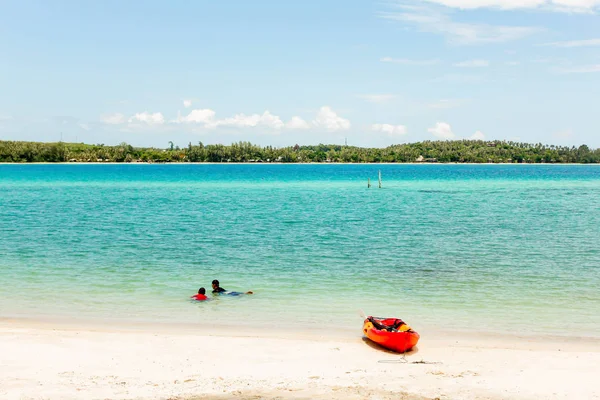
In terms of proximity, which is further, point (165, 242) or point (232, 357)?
point (165, 242)

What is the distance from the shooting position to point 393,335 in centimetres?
1703

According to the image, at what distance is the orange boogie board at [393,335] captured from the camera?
16.9 meters

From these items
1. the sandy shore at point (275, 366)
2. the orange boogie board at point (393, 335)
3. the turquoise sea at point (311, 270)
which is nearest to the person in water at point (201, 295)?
the turquoise sea at point (311, 270)

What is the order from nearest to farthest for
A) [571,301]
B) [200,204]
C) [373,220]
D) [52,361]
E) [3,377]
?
[3,377]
[52,361]
[571,301]
[373,220]
[200,204]

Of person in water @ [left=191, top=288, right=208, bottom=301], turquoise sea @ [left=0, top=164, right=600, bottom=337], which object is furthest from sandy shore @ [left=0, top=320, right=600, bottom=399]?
person in water @ [left=191, top=288, right=208, bottom=301]

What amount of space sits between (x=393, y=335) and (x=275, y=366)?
373cm

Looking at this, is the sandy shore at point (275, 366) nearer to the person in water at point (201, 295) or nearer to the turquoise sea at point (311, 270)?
the turquoise sea at point (311, 270)

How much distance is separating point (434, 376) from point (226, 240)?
27.5 m

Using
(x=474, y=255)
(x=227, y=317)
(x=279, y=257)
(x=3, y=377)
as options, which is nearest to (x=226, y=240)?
(x=279, y=257)

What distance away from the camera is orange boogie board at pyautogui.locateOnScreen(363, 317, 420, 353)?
55.6 ft

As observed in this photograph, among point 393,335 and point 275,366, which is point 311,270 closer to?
point 393,335

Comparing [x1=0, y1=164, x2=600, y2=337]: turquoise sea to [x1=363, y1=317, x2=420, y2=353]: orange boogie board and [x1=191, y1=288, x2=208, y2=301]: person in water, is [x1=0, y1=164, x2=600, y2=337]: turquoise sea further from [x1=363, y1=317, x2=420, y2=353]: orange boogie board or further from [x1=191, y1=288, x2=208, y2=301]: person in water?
[x1=363, y1=317, x2=420, y2=353]: orange boogie board

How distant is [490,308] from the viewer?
22422 mm

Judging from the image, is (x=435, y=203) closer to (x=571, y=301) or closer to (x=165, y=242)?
(x=165, y=242)
